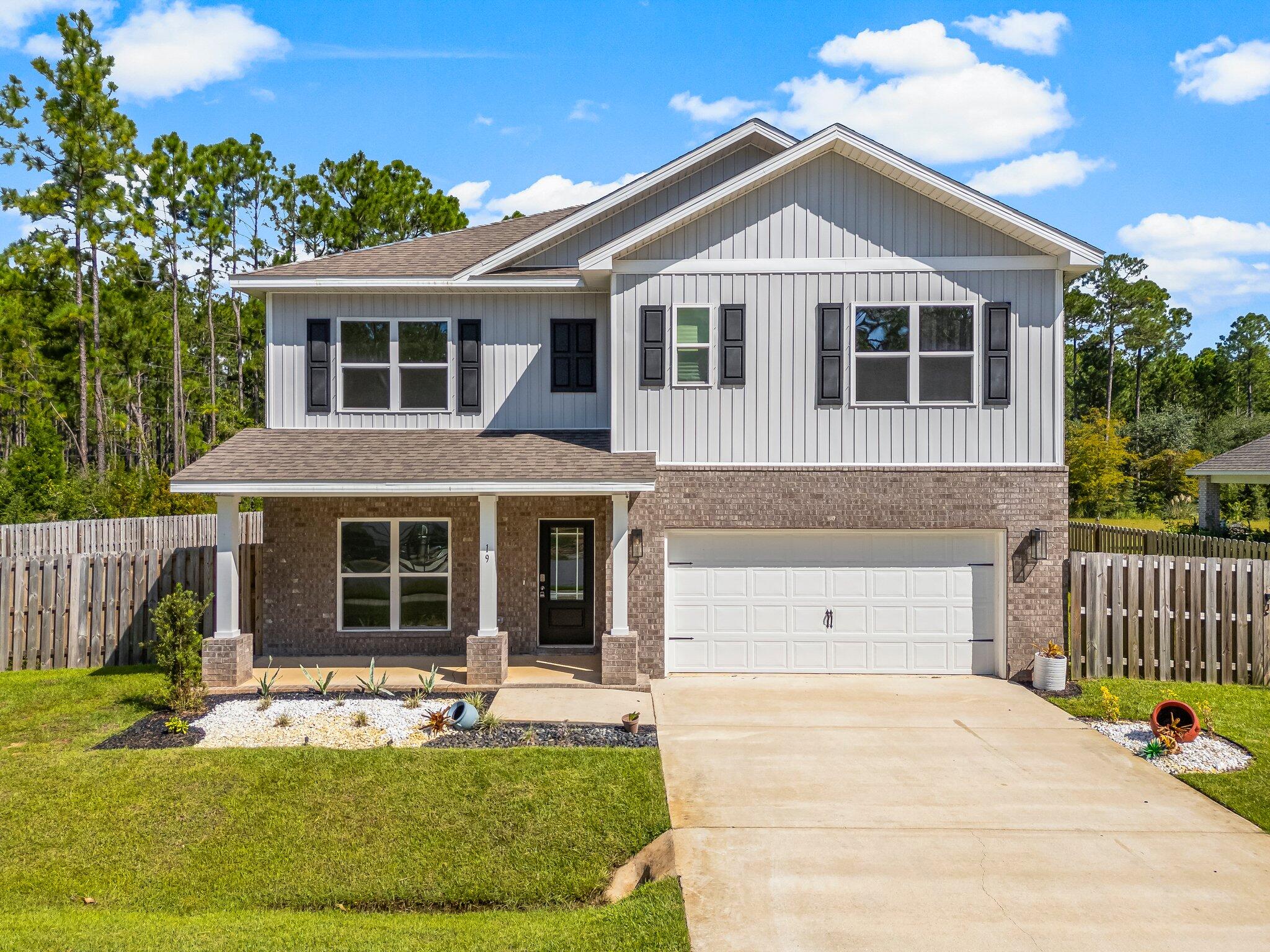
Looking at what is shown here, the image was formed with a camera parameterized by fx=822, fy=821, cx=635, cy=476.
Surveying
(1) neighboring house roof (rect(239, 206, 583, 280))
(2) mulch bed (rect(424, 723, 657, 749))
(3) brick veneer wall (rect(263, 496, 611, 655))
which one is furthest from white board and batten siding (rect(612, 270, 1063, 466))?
(2) mulch bed (rect(424, 723, 657, 749))

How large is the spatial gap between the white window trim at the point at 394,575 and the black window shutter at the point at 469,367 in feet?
6.10

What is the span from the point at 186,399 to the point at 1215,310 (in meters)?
74.2

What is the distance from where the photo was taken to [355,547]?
12.7 metres

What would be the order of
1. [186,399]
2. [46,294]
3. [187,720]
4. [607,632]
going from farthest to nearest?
[186,399] → [46,294] → [607,632] → [187,720]

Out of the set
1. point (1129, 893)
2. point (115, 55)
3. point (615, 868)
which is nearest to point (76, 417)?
point (115, 55)

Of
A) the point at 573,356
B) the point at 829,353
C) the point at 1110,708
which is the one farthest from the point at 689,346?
the point at 1110,708

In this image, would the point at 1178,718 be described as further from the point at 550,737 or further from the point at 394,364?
the point at 394,364

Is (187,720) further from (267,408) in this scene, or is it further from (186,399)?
(186,399)

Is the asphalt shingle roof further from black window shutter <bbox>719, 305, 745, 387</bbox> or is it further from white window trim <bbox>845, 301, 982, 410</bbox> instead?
white window trim <bbox>845, 301, 982, 410</bbox>

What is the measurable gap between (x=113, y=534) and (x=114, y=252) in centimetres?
1458

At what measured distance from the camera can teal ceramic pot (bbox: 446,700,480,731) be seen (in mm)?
9008

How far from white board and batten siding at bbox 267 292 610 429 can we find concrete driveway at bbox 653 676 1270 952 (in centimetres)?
536

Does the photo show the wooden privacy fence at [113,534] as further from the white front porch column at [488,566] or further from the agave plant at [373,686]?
the white front porch column at [488,566]

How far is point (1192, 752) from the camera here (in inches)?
339
